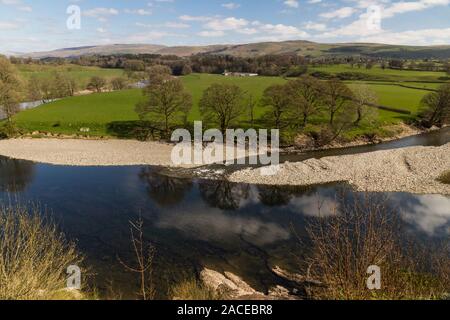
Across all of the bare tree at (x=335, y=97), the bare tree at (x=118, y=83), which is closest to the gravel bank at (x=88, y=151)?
the bare tree at (x=335, y=97)

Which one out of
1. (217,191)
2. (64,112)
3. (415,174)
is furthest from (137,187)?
(64,112)

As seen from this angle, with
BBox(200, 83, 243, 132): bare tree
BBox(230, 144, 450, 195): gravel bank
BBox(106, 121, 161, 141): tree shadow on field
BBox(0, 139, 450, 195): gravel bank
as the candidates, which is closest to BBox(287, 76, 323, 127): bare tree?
BBox(200, 83, 243, 132): bare tree

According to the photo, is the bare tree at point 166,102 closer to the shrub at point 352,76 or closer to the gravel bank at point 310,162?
the gravel bank at point 310,162

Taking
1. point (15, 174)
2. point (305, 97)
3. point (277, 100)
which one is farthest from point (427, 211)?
point (15, 174)

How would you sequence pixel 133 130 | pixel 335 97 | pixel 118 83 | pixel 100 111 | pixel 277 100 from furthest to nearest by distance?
1. pixel 118 83
2. pixel 100 111
3. pixel 133 130
4. pixel 335 97
5. pixel 277 100

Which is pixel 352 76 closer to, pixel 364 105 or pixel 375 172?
pixel 364 105
